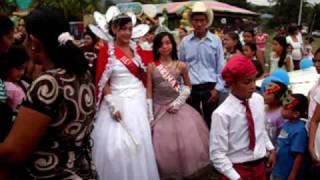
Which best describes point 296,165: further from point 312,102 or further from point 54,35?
point 54,35

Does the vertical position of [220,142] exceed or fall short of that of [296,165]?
it exceeds it

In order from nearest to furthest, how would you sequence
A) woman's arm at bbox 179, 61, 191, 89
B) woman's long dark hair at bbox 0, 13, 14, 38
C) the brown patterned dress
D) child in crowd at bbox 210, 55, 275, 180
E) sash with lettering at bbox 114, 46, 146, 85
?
the brown patterned dress → woman's long dark hair at bbox 0, 13, 14, 38 → child in crowd at bbox 210, 55, 275, 180 → sash with lettering at bbox 114, 46, 146, 85 → woman's arm at bbox 179, 61, 191, 89

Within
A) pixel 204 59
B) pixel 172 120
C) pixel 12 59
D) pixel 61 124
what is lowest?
pixel 172 120

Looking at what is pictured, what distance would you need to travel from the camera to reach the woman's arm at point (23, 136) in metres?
2.29

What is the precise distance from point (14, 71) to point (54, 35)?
59.7 inches

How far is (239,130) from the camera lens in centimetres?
350

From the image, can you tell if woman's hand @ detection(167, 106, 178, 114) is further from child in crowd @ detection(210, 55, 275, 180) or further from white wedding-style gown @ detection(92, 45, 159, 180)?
child in crowd @ detection(210, 55, 275, 180)

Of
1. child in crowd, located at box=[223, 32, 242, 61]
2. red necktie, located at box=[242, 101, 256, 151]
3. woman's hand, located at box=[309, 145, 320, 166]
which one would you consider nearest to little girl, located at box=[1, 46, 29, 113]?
red necktie, located at box=[242, 101, 256, 151]

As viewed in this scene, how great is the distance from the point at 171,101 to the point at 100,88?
927mm

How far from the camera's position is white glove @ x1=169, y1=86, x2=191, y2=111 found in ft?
18.9

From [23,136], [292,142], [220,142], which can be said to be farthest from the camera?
[292,142]

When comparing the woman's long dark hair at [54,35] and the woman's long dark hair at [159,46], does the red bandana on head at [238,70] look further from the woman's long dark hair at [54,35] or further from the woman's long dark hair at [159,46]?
the woman's long dark hair at [159,46]

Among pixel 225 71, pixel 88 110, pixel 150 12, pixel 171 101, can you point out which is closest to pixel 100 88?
pixel 171 101

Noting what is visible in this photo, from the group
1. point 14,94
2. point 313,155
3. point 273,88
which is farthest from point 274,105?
point 14,94
